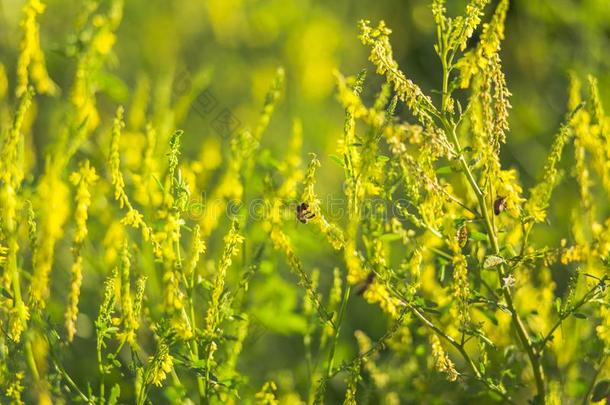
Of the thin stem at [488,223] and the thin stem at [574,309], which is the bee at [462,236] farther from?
the thin stem at [574,309]

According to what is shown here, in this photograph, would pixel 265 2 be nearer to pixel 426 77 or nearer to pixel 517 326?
pixel 426 77

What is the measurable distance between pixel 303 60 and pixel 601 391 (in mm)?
2066

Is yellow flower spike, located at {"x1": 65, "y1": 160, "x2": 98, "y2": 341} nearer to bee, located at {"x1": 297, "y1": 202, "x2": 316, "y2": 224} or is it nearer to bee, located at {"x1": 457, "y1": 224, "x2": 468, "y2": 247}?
bee, located at {"x1": 297, "y1": 202, "x2": 316, "y2": 224}

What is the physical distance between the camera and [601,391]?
5.03 ft

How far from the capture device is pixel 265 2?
3.81m

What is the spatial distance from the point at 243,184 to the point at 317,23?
72.7 inches

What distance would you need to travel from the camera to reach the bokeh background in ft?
8.82

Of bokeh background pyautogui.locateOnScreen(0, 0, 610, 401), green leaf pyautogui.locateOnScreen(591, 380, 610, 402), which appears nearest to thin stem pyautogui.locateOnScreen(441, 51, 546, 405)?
green leaf pyautogui.locateOnScreen(591, 380, 610, 402)

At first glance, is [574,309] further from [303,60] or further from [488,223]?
[303,60]

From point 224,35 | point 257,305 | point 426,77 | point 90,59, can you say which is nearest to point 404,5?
point 426,77

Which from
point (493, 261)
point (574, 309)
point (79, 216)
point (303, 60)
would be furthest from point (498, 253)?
point (303, 60)

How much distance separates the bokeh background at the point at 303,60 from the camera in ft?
8.82

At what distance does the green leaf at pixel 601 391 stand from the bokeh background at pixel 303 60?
77cm

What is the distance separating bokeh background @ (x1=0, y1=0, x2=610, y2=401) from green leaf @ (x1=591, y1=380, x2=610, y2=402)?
0.77 m
